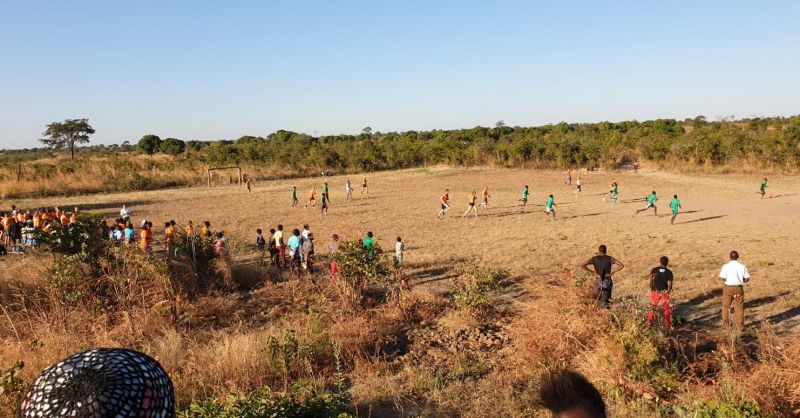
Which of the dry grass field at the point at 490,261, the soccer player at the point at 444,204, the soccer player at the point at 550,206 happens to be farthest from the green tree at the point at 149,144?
the soccer player at the point at 550,206

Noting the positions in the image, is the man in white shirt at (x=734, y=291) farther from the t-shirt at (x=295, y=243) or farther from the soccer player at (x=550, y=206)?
the soccer player at (x=550, y=206)

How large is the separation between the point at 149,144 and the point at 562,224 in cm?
7943

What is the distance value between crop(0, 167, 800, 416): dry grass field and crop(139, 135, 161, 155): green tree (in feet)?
166

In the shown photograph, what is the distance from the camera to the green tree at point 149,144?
8269 centimetres

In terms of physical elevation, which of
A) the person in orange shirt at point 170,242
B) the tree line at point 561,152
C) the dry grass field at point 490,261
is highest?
the tree line at point 561,152

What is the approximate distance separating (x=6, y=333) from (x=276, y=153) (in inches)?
1805

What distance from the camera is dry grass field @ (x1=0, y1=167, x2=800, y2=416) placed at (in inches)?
270

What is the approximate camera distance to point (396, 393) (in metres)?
6.65

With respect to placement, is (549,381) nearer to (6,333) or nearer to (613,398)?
(613,398)

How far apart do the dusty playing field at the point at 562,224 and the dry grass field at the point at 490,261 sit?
0.24ft

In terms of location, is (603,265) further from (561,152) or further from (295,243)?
(561,152)

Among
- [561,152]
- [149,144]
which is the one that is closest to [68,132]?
[149,144]

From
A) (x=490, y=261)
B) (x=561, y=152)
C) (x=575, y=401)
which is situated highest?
(x=561, y=152)

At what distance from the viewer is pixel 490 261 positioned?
14.7 meters
